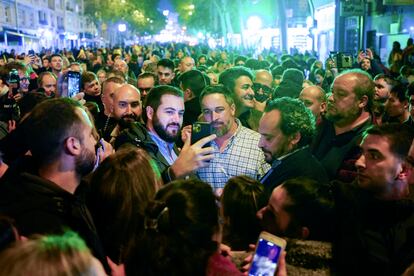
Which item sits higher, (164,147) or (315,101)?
(315,101)

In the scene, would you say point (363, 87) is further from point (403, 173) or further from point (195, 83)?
point (195, 83)

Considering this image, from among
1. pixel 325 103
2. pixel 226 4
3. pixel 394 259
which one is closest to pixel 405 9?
pixel 325 103

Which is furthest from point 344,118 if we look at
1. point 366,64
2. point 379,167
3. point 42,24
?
point 42,24

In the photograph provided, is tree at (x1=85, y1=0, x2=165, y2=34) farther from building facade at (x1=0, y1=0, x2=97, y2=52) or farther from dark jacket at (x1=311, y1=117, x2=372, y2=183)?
dark jacket at (x1=311, y1=117, x2=372, y2=183)

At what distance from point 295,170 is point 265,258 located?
65.9 inches

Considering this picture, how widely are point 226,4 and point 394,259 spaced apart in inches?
1617

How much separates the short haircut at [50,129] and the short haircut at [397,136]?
2.03 metres

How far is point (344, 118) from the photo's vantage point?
17.4ft

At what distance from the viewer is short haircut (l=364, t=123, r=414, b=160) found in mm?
3309

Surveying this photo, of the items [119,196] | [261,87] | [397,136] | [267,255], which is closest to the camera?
[267,255]

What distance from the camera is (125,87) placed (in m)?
6.22

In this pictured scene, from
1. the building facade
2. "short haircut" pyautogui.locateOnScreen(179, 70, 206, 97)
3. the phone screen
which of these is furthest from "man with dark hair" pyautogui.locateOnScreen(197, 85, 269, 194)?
the building facade

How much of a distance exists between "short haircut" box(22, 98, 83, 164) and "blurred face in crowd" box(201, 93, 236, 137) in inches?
88.3

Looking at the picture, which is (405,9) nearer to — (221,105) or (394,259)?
(221,105)
